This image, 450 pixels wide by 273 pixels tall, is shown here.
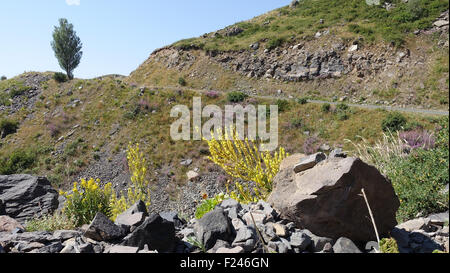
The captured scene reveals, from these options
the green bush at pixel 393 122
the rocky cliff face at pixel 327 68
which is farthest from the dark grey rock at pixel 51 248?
the rocky cliff face at pixel 327 68

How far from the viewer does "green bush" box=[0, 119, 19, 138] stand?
24.5m

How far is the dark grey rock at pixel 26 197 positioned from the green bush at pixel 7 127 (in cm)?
1898

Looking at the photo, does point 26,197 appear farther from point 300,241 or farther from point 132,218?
point 300,241

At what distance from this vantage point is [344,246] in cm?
328

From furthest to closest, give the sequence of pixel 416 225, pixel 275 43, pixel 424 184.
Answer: pixel 275 43
pixel 424 184
pixel 416 225

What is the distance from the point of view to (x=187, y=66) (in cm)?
3409

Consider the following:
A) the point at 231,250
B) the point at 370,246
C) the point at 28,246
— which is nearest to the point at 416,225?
the point at 370,246

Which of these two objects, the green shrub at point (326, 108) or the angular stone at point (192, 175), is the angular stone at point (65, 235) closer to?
the angular stone at point (192, 175)

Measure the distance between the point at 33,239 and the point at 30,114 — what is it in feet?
89.7

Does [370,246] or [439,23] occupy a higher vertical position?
[439,23]

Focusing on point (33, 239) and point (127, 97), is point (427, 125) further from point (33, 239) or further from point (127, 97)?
point (127, 97)

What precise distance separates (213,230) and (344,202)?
1590 mm
